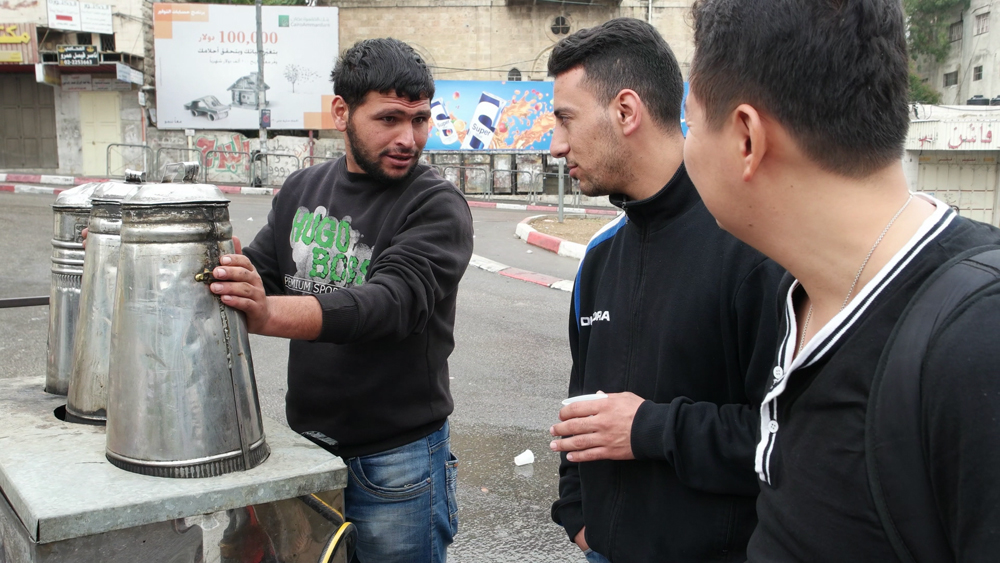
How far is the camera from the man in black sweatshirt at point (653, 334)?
154cm

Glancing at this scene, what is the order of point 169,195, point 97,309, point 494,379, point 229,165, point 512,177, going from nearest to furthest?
1. point 169,195
2. point 97,309
3. point 494,379
4. point 512,177
5. point 229,165

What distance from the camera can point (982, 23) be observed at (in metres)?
33.1

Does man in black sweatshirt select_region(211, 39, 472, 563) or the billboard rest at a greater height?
the billboard

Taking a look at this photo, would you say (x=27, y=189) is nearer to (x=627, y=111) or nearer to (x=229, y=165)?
(x=229, y=165)

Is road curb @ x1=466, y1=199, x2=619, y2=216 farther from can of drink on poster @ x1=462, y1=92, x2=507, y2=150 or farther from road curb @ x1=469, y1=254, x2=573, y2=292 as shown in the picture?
road curb @ x1=469, y1=254, x2=573, y2=292

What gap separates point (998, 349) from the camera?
78 cm

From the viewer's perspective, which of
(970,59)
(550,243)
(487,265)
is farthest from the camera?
(970,59)

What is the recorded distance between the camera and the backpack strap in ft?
2.74

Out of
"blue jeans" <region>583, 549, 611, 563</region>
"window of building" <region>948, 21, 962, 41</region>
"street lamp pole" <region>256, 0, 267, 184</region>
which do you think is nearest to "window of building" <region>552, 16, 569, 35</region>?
"street lamp pole" <region>256, 0, 267, 184</region>

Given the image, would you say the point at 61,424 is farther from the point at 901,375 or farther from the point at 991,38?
the point at 991,38

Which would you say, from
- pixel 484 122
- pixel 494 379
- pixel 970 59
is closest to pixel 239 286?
pixel 494 379

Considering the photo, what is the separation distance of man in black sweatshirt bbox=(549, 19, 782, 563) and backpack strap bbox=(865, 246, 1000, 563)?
58 cm

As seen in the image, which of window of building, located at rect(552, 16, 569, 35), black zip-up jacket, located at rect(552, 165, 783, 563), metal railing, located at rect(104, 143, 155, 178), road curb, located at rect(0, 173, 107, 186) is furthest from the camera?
window of building, located at rect(552, 16, 569, 35)

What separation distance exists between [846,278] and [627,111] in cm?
90
